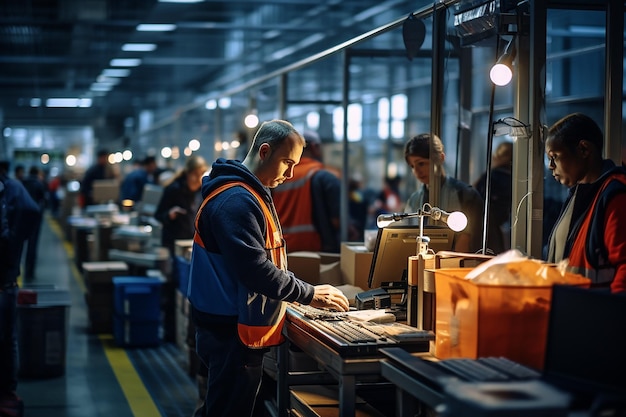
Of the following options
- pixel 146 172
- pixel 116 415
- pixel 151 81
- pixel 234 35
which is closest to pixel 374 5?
pixel 234 35

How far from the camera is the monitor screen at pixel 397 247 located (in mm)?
4098

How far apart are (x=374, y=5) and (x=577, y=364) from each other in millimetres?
9714

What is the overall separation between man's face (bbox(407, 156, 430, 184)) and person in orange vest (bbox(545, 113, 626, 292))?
132 centimetres

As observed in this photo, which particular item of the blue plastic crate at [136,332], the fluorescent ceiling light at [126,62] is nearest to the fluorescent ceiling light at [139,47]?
the fluorescent ceiling light at [126,62]

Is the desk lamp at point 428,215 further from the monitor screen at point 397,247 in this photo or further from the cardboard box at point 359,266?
the cardboard box at point 359,266

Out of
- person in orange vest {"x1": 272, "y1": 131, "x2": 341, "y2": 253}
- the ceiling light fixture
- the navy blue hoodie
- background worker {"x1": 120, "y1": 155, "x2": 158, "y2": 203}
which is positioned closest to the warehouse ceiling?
background worker {"x1": 120, "y1": 155, "x2": 158, "y2": 203}

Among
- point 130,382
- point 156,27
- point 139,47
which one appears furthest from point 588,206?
point 139,47

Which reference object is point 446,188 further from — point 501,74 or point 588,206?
point 588,206

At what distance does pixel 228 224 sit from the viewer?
11.3 ft

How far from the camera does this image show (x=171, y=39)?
14.8 metres

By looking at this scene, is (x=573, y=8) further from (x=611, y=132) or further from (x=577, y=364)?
(x=577, y=364)

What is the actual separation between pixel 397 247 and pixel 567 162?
3.17 feet

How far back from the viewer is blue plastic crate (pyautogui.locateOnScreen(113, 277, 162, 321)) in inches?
313

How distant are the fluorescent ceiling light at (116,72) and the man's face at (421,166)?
15.1m
